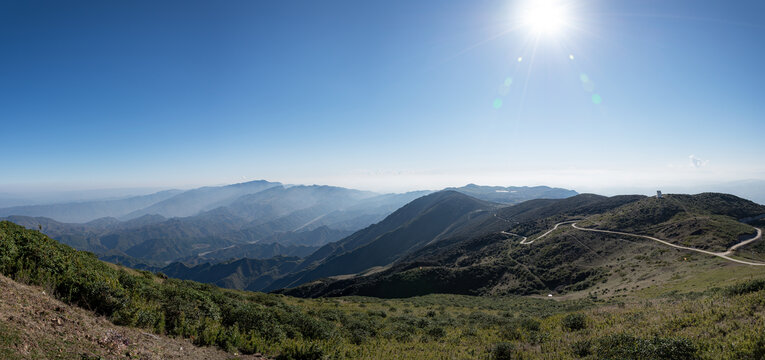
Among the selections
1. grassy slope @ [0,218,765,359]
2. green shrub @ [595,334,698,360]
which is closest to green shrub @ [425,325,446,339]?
grassy slope @ [0,218,765,359]

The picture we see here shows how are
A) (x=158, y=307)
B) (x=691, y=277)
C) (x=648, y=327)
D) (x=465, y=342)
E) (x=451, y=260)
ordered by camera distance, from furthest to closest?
1. (x=451, y=260)
2. (x=691, y=277)
3. (x=465, y=342)
4. (x=648, y=327)
5. (x=158, y=307)

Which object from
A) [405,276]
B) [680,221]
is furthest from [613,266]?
[405,276]

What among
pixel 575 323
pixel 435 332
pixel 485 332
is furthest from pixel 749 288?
pixel 435 332

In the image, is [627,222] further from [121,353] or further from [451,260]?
[121,353]

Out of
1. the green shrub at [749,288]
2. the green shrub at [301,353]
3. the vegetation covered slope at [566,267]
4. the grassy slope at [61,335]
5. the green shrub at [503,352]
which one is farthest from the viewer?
the vegetation covered slope at [566,267]

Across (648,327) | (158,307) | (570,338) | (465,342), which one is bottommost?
(465,342)

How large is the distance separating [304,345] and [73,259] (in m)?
9.87

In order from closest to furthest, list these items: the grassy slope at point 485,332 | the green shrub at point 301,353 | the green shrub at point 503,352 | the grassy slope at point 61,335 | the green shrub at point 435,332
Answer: the grassy slope at point 61,335, the grassy slope at point 485,332, the green shrub at point 301,353, the green shrub at point 503,352, the green shrub at point 435,332

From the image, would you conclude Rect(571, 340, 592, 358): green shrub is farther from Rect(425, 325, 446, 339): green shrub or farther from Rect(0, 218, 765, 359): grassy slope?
Rect(425, 325, 446, 339): green shrub

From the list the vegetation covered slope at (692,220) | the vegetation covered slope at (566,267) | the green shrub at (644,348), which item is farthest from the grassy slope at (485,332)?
the vegetation covered slope at (692,220)

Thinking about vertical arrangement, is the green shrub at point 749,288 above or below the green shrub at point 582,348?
above

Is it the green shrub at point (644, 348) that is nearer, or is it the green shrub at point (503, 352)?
the green shrub at point (644, 348)

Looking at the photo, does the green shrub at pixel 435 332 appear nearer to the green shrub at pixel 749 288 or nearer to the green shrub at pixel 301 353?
the green shrub at pixel 301 353

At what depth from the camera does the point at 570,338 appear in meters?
13.1
